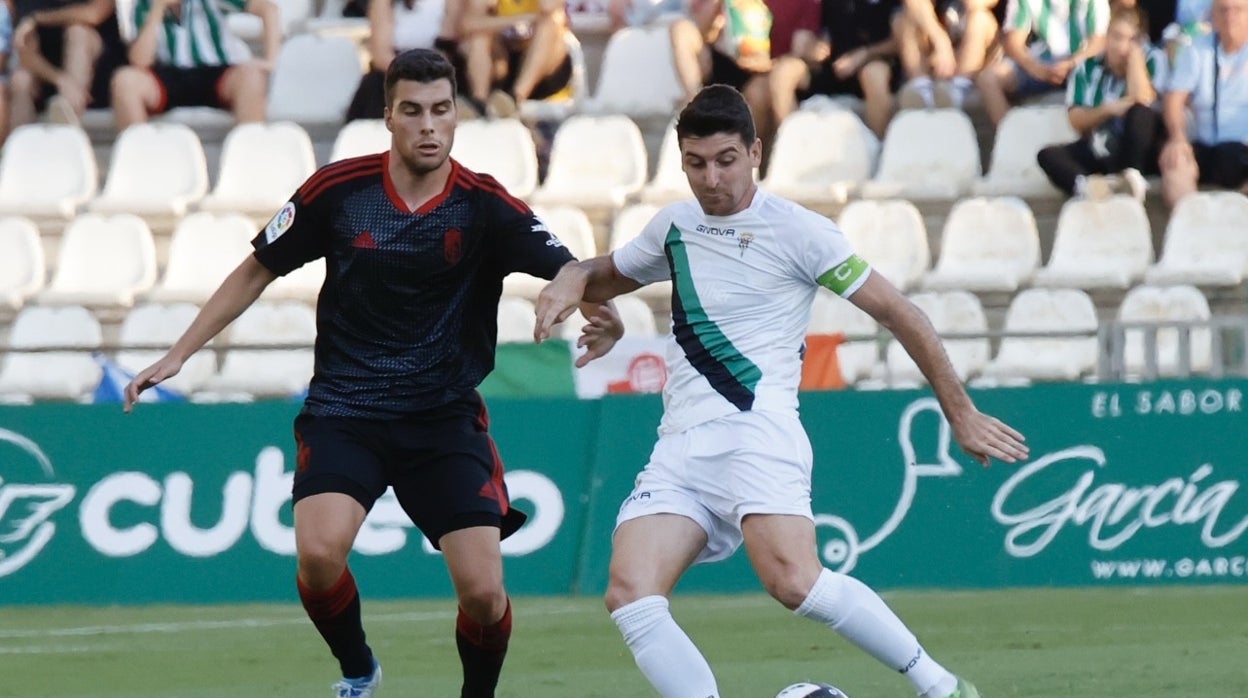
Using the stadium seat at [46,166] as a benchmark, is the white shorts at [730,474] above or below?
above

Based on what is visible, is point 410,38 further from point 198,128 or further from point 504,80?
Result: point 198,128

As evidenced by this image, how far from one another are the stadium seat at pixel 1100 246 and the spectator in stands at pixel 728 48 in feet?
8.80

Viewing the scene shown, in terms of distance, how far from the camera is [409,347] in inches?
280

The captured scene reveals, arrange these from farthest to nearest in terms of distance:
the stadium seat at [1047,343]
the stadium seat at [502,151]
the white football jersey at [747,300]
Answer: the stadium seat at [502,151]
the stadium seat at [1047,343]
the white football jersey at [747,300]

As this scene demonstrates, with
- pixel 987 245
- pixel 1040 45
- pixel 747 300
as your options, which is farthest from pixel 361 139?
pixel 747 300

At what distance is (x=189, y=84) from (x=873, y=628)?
41.5ft

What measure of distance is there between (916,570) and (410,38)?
23.4 feet

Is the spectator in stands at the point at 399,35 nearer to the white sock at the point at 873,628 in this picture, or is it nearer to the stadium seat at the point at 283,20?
the stadium seat at the point at 283,20

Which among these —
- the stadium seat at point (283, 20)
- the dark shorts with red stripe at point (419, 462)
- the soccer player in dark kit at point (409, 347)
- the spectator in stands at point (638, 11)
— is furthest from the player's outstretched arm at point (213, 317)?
the stadium seat at point (283, 20)

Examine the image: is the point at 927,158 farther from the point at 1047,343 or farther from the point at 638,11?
the point at 638,11

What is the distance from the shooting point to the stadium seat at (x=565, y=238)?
Answer: 15906 mm

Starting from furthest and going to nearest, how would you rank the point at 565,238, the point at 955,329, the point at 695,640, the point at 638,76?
the point at 638,76 → the point at 565,238 → the point at 955,329 → the point at 695,640

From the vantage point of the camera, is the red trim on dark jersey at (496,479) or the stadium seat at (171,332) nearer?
the red trim on dark jersey at (496,479)

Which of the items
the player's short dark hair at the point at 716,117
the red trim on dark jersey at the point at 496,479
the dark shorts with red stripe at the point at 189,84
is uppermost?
the player's short dark hair at the point at 716,117
